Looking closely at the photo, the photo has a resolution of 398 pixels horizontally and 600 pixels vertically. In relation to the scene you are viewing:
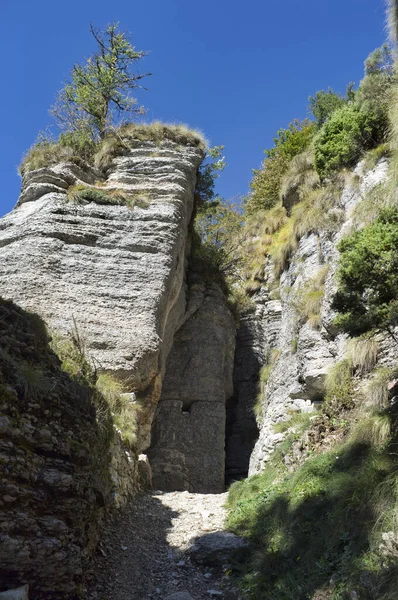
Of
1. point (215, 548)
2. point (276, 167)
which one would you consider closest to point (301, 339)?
point (215, 548)

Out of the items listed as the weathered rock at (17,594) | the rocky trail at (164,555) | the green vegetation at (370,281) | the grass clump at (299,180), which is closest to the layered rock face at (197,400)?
the rocky trail at (164,555)

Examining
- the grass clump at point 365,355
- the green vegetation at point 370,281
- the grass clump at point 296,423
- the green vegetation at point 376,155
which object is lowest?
the grass clump at point 296,423

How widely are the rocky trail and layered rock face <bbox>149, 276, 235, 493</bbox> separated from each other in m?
3.41

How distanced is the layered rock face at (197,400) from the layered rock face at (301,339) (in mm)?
1098

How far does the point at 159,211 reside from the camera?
14531 millimetres

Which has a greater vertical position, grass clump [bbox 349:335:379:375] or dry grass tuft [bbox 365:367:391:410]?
grass clump [bbox 349:335:379:375]

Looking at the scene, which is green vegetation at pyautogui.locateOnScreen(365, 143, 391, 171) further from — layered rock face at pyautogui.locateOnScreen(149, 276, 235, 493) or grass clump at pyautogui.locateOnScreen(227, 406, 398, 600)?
grass clump at pyautogui.locateOnScreen(227, 406, 398, 600)

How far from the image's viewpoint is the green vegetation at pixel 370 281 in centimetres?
774

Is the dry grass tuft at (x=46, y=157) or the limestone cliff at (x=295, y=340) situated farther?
the dry grass tuft at (x=46, y=157)

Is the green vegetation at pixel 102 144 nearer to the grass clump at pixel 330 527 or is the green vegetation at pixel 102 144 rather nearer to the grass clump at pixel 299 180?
the grass clump at pixel 299 180

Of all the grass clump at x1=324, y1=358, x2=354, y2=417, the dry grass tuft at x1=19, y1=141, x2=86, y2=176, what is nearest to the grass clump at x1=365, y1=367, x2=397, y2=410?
the grass clump at x1=324, y1=358, x2=354, y2=417

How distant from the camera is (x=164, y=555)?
8250 mm

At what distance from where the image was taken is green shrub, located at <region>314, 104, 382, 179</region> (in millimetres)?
15688

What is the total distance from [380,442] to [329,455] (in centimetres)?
131
